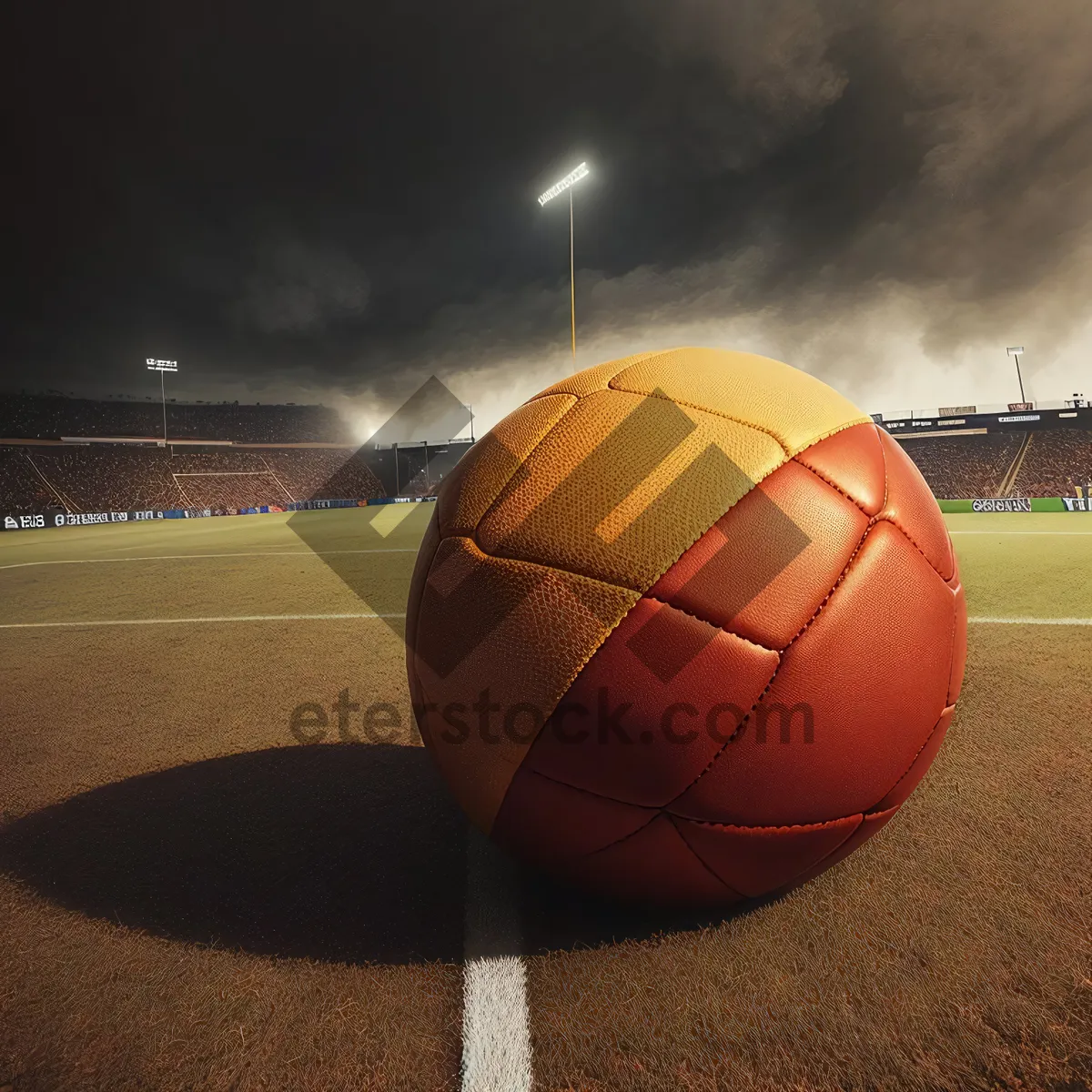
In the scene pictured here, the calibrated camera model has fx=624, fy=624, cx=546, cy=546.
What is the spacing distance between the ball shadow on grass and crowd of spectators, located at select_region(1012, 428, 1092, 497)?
44.6m

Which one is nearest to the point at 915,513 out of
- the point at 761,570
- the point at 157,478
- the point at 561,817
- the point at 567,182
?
the point at 761,570

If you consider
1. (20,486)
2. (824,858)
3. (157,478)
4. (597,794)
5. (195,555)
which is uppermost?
(157,478)

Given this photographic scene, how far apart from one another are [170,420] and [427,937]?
70471mm

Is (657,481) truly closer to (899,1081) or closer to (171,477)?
(899,1081)

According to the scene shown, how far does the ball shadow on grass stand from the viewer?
1.61 m

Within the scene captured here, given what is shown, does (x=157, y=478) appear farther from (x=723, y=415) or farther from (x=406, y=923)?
(x=723, y=415)

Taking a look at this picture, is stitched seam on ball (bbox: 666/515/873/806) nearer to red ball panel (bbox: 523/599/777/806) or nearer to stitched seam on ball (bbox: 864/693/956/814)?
red ball panel (bbox: 523/599/777/806)

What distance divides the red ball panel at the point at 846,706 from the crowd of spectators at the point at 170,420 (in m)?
61.3

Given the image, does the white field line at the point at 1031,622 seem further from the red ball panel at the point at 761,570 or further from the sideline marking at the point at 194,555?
the sideline marking at the point at 194,555

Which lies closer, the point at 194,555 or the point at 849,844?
the point at 849,844

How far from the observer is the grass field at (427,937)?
1.25m

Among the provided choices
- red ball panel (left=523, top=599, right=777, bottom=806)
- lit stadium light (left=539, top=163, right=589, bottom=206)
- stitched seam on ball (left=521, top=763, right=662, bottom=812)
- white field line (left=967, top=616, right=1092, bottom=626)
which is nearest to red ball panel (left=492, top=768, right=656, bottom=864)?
stitched seam on ball (left=521, top=763, right=662, bottom=812)

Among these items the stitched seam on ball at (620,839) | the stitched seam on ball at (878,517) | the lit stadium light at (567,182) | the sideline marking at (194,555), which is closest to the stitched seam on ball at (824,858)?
the stitched seam on ball at (620,839)

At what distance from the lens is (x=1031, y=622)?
483 centimetres
